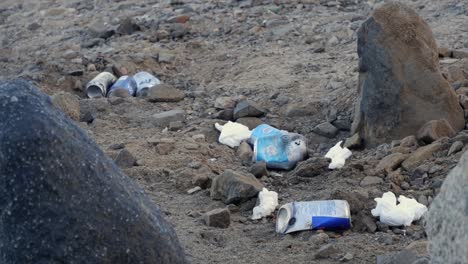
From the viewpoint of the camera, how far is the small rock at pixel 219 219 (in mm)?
4738

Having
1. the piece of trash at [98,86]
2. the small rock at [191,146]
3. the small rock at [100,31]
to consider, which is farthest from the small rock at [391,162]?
the small rock at [100,31]

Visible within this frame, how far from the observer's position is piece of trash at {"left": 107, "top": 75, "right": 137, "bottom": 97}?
7538mm

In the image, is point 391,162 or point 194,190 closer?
point 391,162

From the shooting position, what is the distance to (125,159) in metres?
5.71

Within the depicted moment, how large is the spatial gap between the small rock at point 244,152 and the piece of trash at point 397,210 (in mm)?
1381

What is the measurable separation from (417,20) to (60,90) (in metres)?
3.32

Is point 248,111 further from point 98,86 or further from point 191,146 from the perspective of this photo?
point 98,86

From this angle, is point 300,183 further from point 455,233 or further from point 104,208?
point 455,233

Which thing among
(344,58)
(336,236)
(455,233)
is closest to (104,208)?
(455,233)

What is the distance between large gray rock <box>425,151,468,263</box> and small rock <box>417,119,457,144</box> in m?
2.69

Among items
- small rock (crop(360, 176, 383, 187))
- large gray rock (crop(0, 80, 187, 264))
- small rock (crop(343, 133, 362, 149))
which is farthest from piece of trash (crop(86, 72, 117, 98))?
large gray rock (crop(0, 80, 187, 264))

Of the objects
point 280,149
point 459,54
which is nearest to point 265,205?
point 280,149

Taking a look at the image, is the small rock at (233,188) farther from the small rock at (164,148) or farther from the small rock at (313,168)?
the small rock at (164,148)

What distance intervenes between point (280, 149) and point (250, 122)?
793 millimetres
